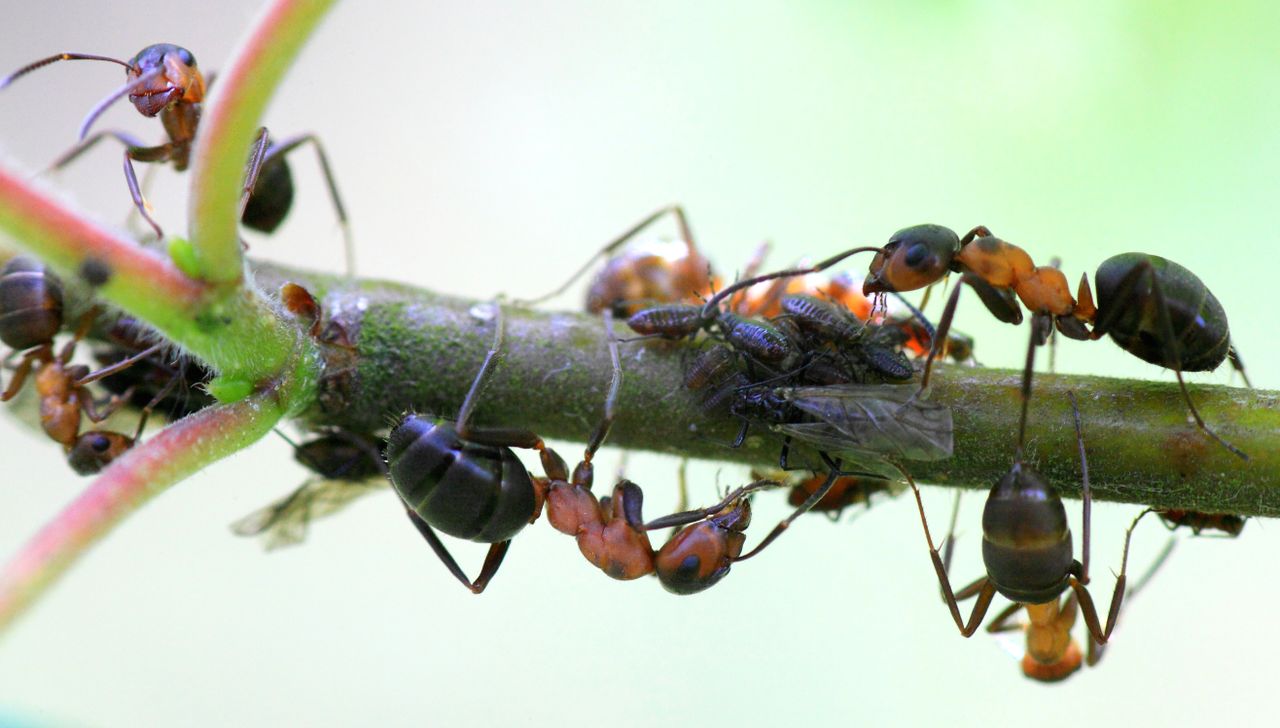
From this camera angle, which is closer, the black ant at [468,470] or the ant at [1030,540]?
the ant at [1030,540]

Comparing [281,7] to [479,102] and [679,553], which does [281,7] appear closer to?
[679,553]

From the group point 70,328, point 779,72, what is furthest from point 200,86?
point 779,72

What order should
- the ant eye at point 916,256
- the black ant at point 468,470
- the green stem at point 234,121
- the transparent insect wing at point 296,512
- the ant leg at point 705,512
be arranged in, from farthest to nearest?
the transparent insect wing at point 296,512
the ant leg at point 705,512
the ant eye at point 916,256
the black ant at point 468,470
the green stem at point 234,121

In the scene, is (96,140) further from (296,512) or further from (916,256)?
(916,256)

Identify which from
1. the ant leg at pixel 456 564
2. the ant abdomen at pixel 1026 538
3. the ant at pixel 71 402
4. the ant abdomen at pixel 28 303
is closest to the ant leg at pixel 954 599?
the ant abdomen at pixel 1026 538

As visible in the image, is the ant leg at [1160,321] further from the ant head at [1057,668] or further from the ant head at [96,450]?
the ant head at [96,450]

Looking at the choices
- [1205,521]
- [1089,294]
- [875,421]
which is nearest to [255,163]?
[875,421]
